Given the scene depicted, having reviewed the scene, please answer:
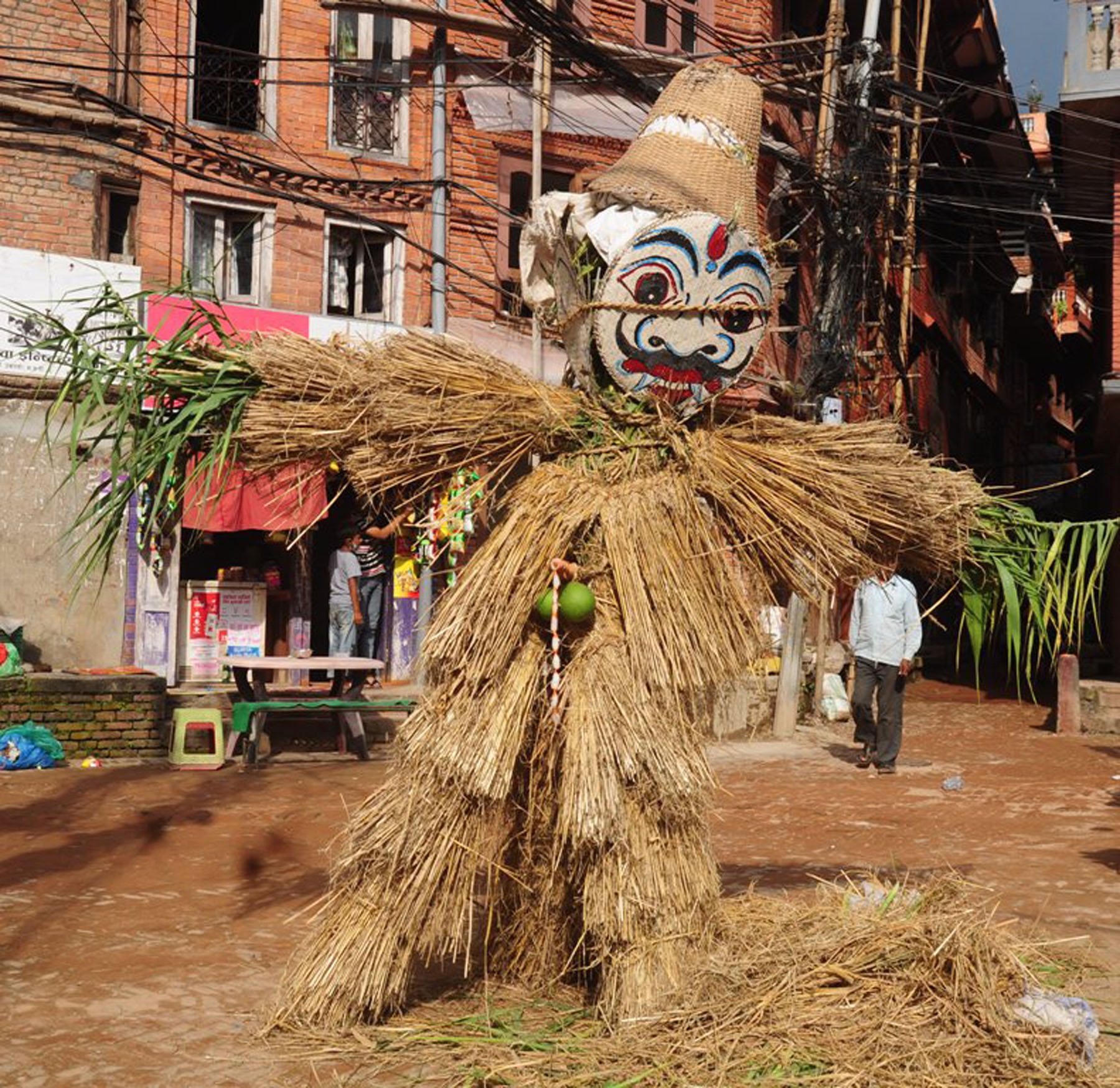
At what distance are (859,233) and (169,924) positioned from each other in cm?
1373

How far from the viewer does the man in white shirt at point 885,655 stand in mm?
10539

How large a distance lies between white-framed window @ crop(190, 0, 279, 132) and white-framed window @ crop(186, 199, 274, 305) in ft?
3.20

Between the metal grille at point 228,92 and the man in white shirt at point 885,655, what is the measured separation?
9349 mm

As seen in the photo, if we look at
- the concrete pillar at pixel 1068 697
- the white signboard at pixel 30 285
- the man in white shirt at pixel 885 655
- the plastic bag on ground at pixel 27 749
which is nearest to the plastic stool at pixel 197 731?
the plastic bag on ground at pixel 27 749

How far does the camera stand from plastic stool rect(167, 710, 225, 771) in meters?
10.2

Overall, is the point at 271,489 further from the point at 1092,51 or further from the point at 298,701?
the point at 1092,51

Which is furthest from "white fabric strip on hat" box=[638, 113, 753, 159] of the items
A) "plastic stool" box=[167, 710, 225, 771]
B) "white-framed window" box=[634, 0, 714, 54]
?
"white-framed window" box=[634, 0, 714, 54]

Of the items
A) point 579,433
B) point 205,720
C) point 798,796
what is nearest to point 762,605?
point 579,433

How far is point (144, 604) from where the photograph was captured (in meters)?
14.1

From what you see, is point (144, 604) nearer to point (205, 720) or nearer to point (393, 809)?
point (205, 720)

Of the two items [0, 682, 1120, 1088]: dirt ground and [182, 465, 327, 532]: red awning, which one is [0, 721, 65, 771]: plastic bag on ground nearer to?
[0, 682, 1120, 1088]: dirt ground

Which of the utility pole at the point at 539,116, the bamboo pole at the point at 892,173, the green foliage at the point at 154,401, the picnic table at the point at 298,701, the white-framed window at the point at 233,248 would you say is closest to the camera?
the green foliage at the point at 154,401

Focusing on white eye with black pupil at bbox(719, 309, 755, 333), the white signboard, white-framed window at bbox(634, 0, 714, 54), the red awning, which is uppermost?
white-framed window at bbox(634, 0, 714, 54)

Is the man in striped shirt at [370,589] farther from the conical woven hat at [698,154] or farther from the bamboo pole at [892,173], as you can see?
the bamboo pole at [892,173]
